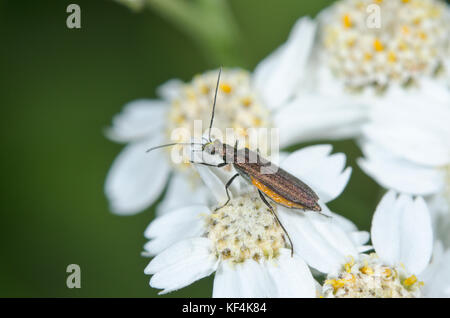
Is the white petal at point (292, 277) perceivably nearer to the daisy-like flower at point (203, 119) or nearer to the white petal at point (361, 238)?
the white petal at point (361, 238)

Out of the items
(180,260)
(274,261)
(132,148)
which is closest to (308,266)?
(274,261)

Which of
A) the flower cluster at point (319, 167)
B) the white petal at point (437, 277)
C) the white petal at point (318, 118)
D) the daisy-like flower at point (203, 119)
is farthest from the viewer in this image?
the daisy-like flower at point (203, 119)

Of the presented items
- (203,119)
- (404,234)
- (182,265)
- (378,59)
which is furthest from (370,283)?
(203,119)

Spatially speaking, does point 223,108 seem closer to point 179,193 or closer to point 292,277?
point 179,193

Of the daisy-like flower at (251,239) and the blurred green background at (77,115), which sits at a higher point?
the blurred green background at (77,115)

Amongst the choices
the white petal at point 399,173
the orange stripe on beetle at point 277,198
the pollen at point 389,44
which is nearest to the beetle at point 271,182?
the orange stripe on beetle at point 277,198

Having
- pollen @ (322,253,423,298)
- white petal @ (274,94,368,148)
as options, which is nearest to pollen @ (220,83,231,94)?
white petal @ (274,94,368,148)

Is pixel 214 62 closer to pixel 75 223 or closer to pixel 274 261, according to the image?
pixel 75 223

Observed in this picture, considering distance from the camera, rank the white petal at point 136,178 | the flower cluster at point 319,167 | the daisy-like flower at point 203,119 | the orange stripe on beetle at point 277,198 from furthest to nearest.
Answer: the white petal at point 136,178 → the daisy-like flower at point 203,119 → the orange stripe on beetle at point 277,198 → the flower cluster at point 319,167
